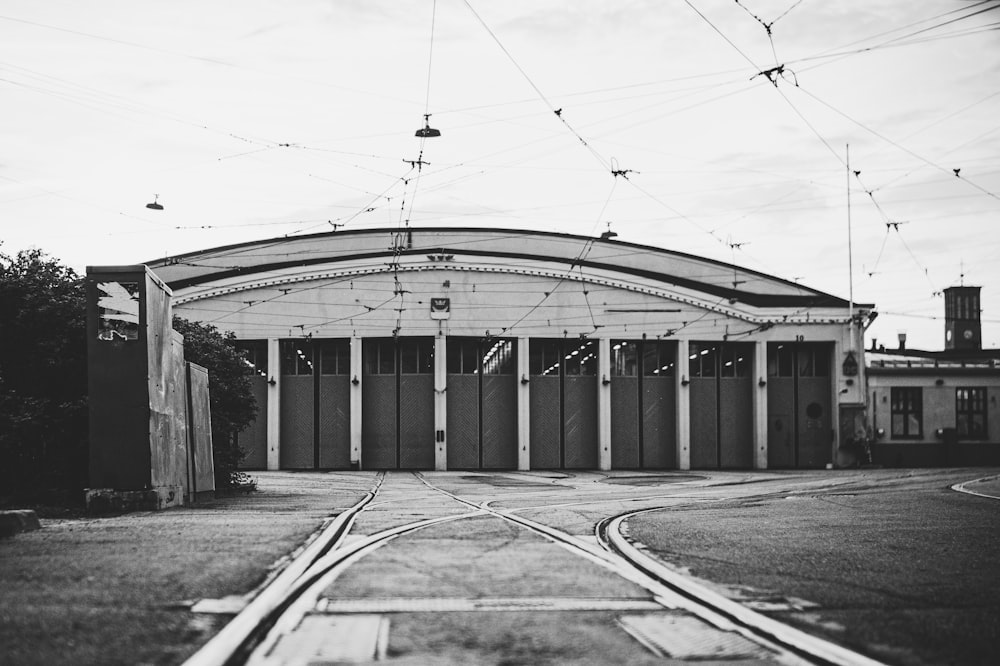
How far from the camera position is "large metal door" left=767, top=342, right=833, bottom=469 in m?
52.5

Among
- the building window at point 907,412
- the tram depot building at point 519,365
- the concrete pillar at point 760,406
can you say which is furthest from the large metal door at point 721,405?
the building window at point 907,412

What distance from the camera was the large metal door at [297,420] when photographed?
49500 mm

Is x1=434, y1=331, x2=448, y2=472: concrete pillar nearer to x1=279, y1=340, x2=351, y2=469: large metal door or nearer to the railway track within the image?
x1=279, y1=340, x2=351, y2=469: large metal door

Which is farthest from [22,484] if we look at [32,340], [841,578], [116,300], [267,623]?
[841,578]

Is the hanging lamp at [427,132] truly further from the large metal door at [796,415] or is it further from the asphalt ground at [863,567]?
the large metal door at [796,415]

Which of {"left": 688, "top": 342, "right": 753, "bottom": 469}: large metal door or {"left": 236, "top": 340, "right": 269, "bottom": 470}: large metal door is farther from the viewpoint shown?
{"left": 688, "top": 342, "right": 753, "bottom": 469}: large metal door

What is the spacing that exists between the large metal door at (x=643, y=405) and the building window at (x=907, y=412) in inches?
596

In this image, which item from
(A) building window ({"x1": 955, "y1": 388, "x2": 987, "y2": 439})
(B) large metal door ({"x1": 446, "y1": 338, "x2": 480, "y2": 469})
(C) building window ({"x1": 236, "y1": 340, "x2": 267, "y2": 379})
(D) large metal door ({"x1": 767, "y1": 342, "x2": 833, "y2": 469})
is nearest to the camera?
(B) large metal door ({"x1": 446, "y1": 338, "x2": 480, "y2": 469})

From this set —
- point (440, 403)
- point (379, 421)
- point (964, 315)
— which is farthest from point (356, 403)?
point (964, 315)

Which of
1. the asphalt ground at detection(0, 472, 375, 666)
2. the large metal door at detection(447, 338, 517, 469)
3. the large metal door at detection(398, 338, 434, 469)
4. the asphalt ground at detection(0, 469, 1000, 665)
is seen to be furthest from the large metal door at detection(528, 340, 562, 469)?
the asphalt ground at detection(0, 472, 375, 666)

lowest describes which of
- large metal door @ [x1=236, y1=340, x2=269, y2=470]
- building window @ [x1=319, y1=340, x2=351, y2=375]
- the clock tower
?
large metal door @ [x1=236, y1=340, x2=269, y2=470]

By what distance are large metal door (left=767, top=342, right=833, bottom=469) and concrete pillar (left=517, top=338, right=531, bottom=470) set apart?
13119 millimetres

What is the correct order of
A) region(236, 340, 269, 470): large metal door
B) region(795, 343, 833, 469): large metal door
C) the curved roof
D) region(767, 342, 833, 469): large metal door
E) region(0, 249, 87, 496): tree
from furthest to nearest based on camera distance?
the curved roof, region(795, 343, 833, 469): large metal door, region(767, 342, 833, 469): large metal door, region(236, 340, 269, 470): large metal door, region(0, 249, 87, 496): tree

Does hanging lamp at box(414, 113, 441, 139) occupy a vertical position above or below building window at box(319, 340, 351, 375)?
above
